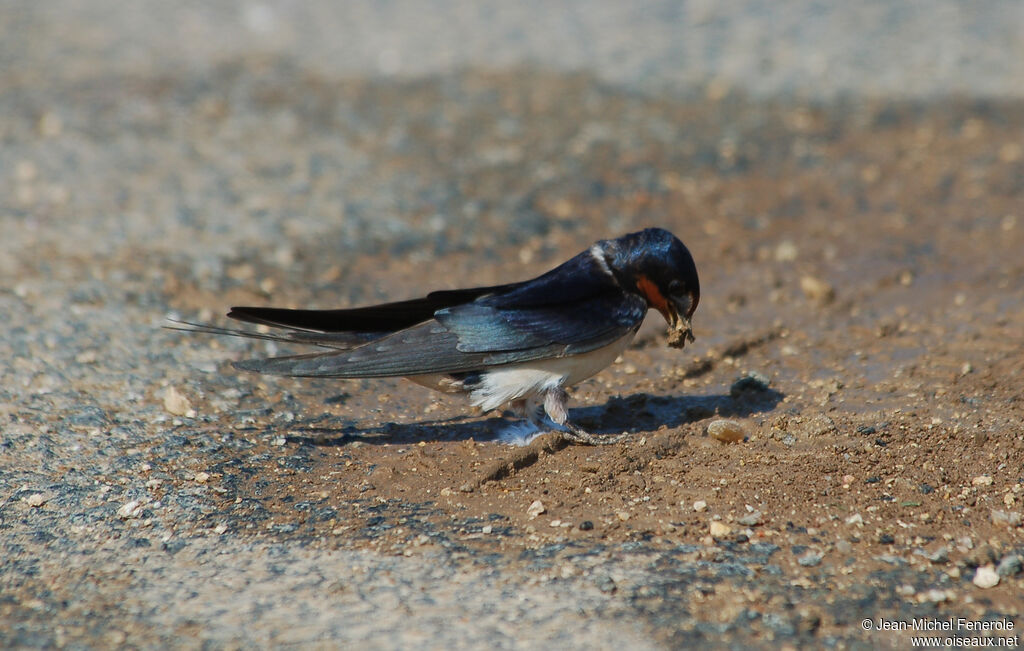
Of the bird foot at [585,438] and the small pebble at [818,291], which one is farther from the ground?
the small pebble at [818,291]

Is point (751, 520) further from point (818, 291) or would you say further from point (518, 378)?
point (818, 291)

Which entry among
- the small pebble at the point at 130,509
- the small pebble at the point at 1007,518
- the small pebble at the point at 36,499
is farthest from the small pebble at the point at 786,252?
the small pebble at the point at 36,499

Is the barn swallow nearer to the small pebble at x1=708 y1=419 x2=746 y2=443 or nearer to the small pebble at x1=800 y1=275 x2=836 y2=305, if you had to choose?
the small pebble at x1=708 y1=419 x2=746 y2=443

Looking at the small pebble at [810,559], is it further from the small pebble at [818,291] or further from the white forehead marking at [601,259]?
the small pebble at [818,291]

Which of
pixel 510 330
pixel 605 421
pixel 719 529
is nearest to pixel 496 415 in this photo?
pixel 605 421

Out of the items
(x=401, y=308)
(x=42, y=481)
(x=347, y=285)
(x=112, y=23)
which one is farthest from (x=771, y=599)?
(x=112, y=23)

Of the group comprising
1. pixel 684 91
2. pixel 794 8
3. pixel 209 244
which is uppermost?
pixel 794 8

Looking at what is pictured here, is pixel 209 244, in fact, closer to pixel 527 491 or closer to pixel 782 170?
pixel 527 491
